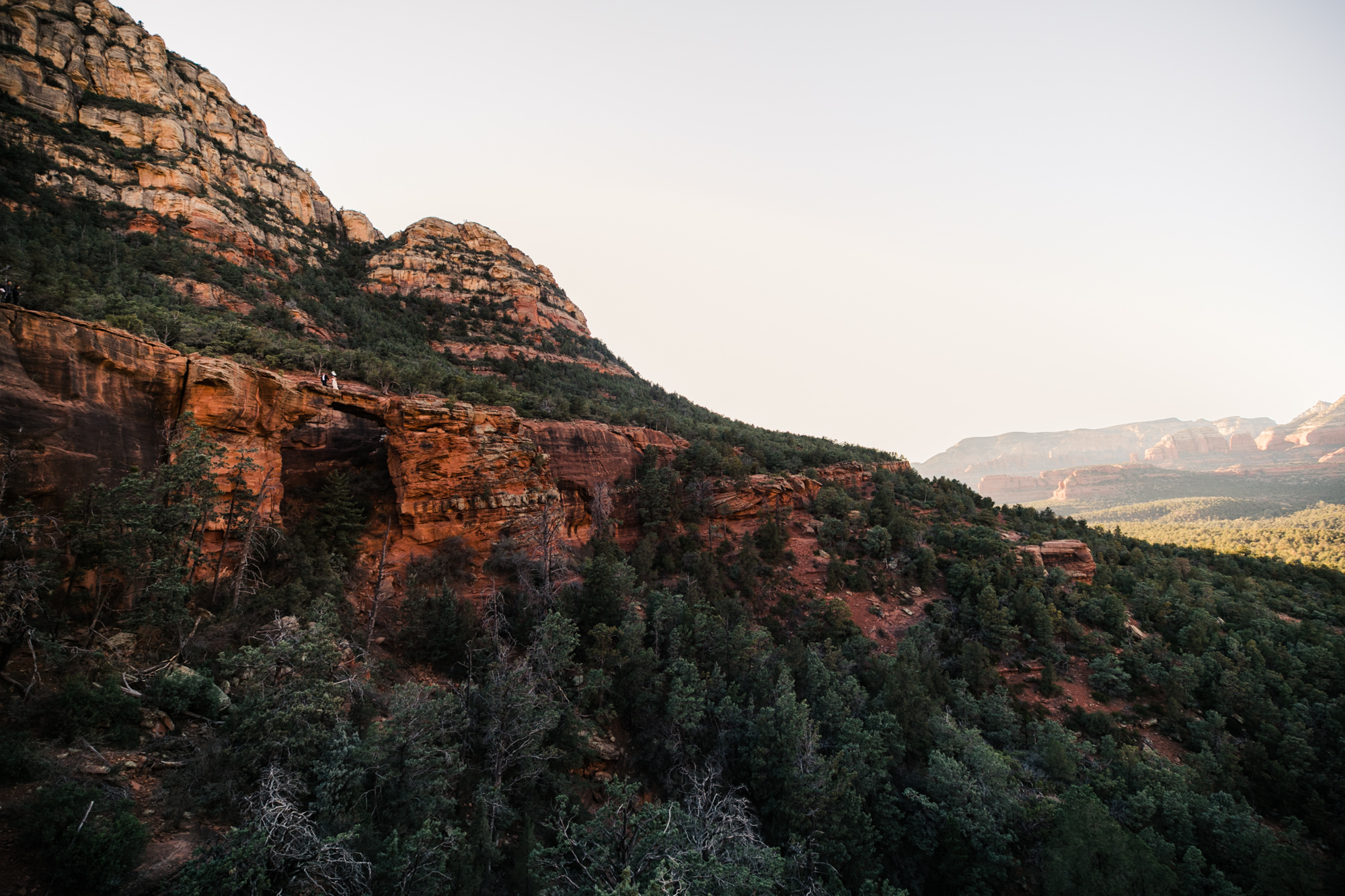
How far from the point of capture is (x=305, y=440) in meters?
17.2

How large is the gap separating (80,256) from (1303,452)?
282 m

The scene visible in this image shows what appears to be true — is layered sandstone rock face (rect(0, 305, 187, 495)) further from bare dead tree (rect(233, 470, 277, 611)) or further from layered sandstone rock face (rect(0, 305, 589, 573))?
bare dead tree (rect(233, 470, 277, 611))

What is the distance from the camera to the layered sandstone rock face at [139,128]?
2623 cm

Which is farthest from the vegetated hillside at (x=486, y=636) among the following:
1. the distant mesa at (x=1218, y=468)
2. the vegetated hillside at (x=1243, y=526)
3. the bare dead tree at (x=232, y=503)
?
the distant mesa at (x=1218, y=468)

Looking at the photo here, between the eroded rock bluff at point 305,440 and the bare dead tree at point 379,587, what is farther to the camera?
the bare dead tree at point 379,587

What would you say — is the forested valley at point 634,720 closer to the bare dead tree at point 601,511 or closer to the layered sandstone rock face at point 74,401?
the layered sandstone rock face at point 74,401

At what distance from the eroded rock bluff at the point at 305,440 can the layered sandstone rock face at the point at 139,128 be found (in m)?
15.3

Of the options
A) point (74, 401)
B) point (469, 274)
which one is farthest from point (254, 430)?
point (469, 274)

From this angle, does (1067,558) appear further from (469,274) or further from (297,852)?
(469,274)

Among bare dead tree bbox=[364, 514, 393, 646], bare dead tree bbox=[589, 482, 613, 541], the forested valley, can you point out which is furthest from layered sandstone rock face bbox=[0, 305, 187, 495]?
bare dead tree bbox=[589, 482, 613, 541]

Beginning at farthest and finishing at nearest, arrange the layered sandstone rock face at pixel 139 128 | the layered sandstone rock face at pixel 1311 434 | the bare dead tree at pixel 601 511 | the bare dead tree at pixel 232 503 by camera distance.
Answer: the layered sandstone rock face at pixel 1311 434 < the layered sandstone rock face at pixel 139 128 < the bare dead tree at pixel 601 511 < the bare dead tree at pixel 232 503

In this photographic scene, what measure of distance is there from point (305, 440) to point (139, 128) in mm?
33098

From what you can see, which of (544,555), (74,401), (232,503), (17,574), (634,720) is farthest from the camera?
(544,555)

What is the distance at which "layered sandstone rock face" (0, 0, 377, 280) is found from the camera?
26234mm
